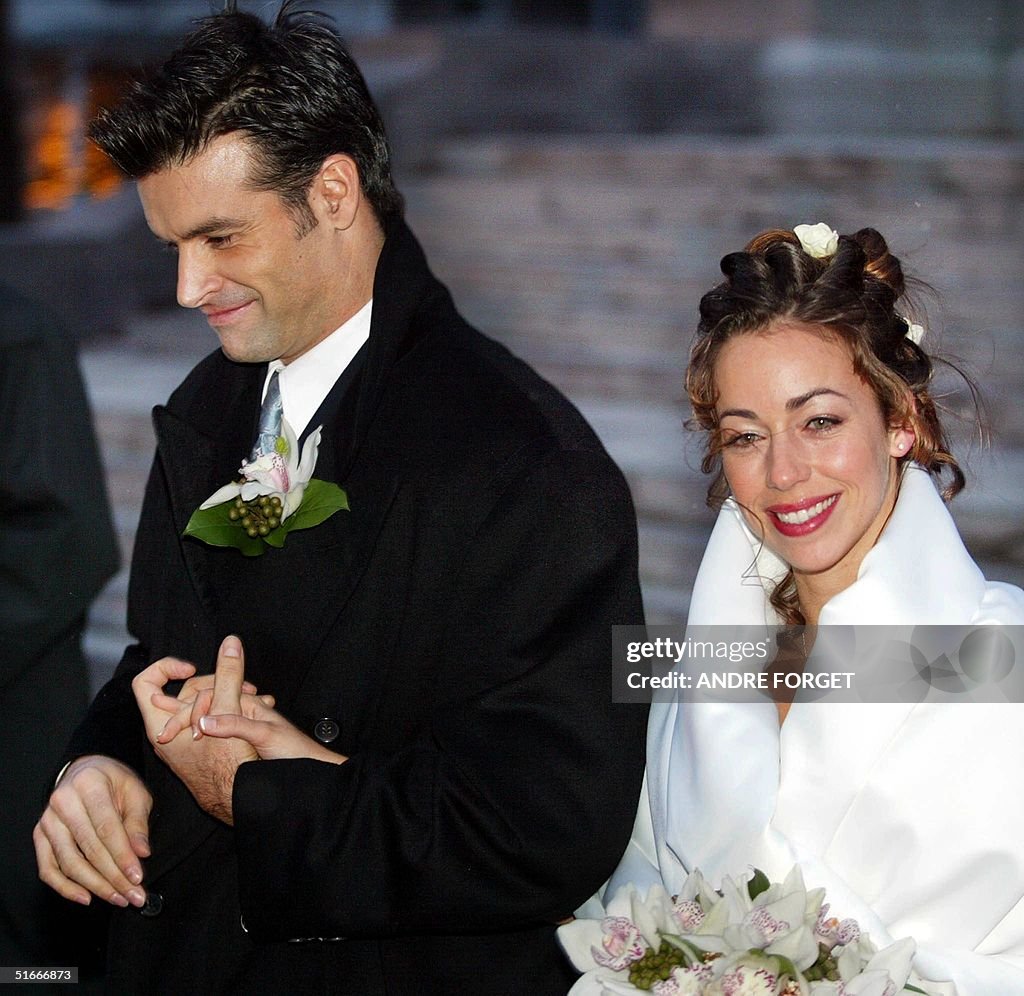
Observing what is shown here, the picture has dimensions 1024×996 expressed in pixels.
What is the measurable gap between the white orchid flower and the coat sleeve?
0.33m

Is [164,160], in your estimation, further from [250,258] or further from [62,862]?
[62,862]

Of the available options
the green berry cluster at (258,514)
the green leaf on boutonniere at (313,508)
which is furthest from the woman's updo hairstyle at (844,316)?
the green berry cluster at (258,514)

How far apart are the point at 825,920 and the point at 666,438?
4.16 metres

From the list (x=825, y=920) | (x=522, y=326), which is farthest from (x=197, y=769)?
(x=522, y=326)

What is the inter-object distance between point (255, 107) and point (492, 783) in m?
1.19

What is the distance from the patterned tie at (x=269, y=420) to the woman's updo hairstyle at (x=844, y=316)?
758 millimetres

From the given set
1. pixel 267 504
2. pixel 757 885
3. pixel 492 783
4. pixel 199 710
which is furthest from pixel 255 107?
pixel 757 885

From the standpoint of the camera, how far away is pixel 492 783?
84.3 inches

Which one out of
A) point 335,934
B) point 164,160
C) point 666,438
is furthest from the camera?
point 666,438

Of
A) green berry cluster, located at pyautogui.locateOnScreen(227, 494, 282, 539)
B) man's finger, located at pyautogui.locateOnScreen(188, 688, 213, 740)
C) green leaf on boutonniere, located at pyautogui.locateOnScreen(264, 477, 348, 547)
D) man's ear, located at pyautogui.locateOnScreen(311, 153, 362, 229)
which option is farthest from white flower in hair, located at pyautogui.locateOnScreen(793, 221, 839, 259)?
man's finger, located at pyautogui.locateOnScreen(188, 688, 213, 740)

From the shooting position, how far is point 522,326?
24.6 ft

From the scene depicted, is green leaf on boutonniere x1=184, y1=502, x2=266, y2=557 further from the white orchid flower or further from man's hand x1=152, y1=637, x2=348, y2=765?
man's hand x1=152, y1=637, x2=348, y2=765

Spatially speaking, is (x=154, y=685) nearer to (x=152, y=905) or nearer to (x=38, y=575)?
(x=152, y=905)

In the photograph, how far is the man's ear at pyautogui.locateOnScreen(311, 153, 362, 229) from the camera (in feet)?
8.00
